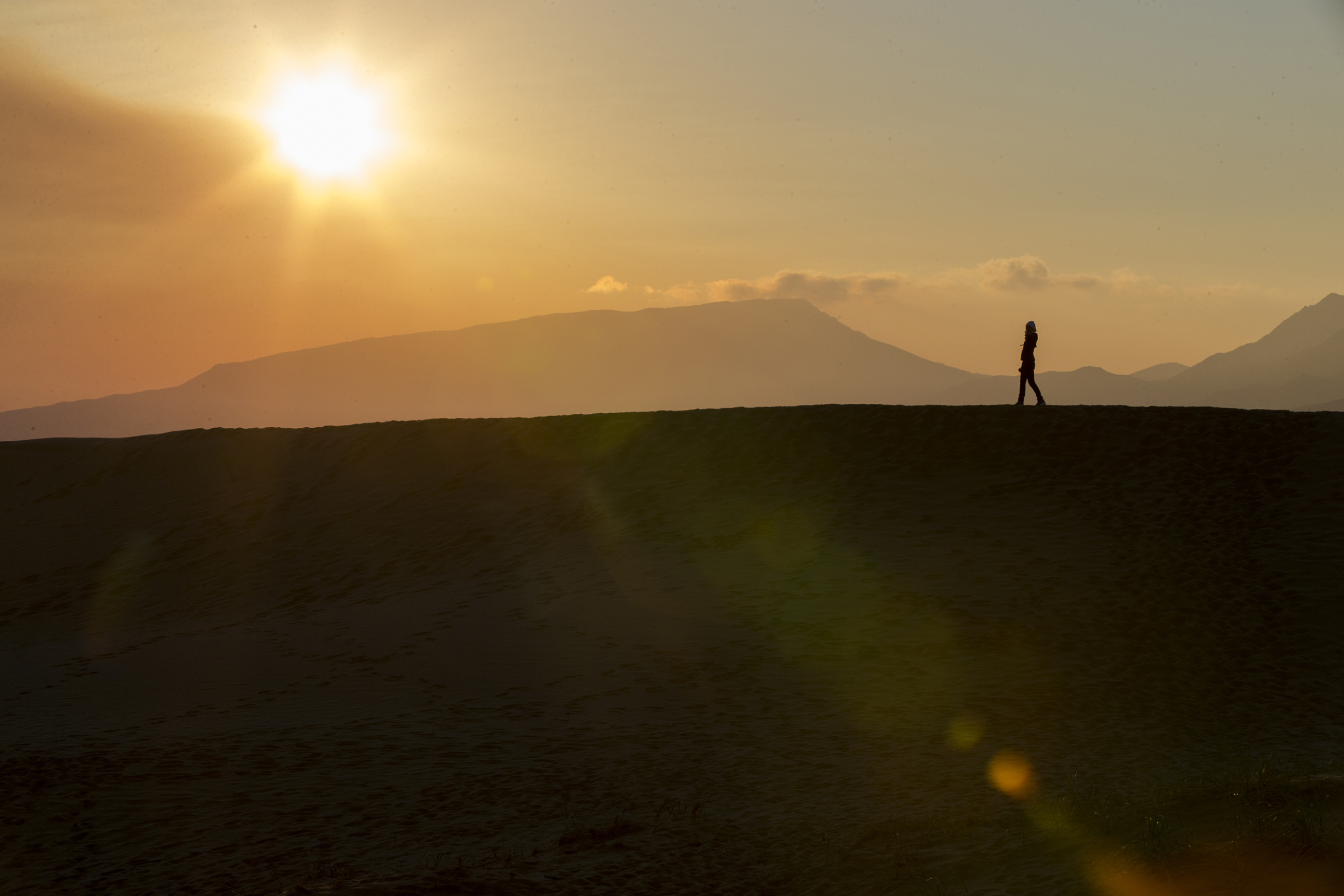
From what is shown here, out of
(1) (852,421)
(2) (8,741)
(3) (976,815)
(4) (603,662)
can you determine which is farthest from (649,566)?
(3) (976,815)

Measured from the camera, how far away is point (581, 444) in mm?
29141

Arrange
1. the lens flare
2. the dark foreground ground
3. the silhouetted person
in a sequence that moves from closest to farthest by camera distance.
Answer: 1. the dark foreground ground
2. the lens flare
3. the silhouetted person

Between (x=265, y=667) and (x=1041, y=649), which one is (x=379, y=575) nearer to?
(x=265, y=667)

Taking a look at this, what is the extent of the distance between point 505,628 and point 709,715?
5494mm

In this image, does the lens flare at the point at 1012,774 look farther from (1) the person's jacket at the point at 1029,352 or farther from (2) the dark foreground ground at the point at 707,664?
(1) the person's jacket at the point at 1029,352

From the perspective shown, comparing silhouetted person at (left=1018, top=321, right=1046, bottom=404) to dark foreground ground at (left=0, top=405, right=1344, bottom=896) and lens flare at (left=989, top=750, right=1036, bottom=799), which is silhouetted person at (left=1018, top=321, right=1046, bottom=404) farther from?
lens flare at (left=989, top=750, right=1036, bottom=799)

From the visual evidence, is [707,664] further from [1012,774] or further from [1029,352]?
[1029,352]

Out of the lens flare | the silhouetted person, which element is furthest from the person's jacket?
the lens flare

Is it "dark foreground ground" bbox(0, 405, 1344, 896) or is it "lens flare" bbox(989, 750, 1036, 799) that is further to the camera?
"lens flare" bbox(989, 750, 1036, 799)

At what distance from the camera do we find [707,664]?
47.9 feet

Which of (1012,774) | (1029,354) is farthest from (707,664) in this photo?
(1029,354)

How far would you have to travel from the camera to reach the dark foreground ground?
816cm

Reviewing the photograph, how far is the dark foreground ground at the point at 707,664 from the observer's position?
8.16 m

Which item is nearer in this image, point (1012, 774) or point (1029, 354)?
point (1012, 774)
